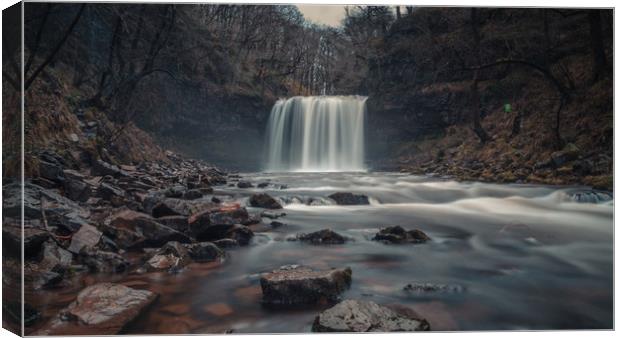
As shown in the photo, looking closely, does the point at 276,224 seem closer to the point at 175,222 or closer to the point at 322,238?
the point at 322,238

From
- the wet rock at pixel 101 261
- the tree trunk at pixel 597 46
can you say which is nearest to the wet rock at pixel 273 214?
the wet rock at pixel 101 261

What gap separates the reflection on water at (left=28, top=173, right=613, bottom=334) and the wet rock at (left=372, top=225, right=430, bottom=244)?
6 cm

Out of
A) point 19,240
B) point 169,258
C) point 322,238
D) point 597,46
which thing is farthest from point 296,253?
point 597,46

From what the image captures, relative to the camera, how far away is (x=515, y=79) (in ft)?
11.2

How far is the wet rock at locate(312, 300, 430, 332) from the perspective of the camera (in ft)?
7.93

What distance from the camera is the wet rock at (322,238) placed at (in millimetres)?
3211

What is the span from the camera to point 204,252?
306cm

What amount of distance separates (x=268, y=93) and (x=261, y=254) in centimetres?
185

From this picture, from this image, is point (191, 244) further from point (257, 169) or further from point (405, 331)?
point (405, 331)

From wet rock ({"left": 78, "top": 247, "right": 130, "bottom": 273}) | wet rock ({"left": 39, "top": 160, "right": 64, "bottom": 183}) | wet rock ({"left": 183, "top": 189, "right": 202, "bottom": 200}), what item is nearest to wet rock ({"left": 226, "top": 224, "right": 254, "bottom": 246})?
wet rock ({"left": 183, "top": 189, "right": 202, "bottom": 200})

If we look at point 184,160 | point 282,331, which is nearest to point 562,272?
point 282,331

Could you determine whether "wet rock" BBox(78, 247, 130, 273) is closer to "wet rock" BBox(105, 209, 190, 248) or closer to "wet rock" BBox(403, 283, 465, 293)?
"wet rock" BBox(105, 209, 190, 248)

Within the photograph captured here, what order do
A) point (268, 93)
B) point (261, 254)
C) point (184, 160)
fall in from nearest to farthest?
point (261, 254) < point (184, 160) < point (268, 93)

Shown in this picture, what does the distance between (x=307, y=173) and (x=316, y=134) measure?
0.68m
